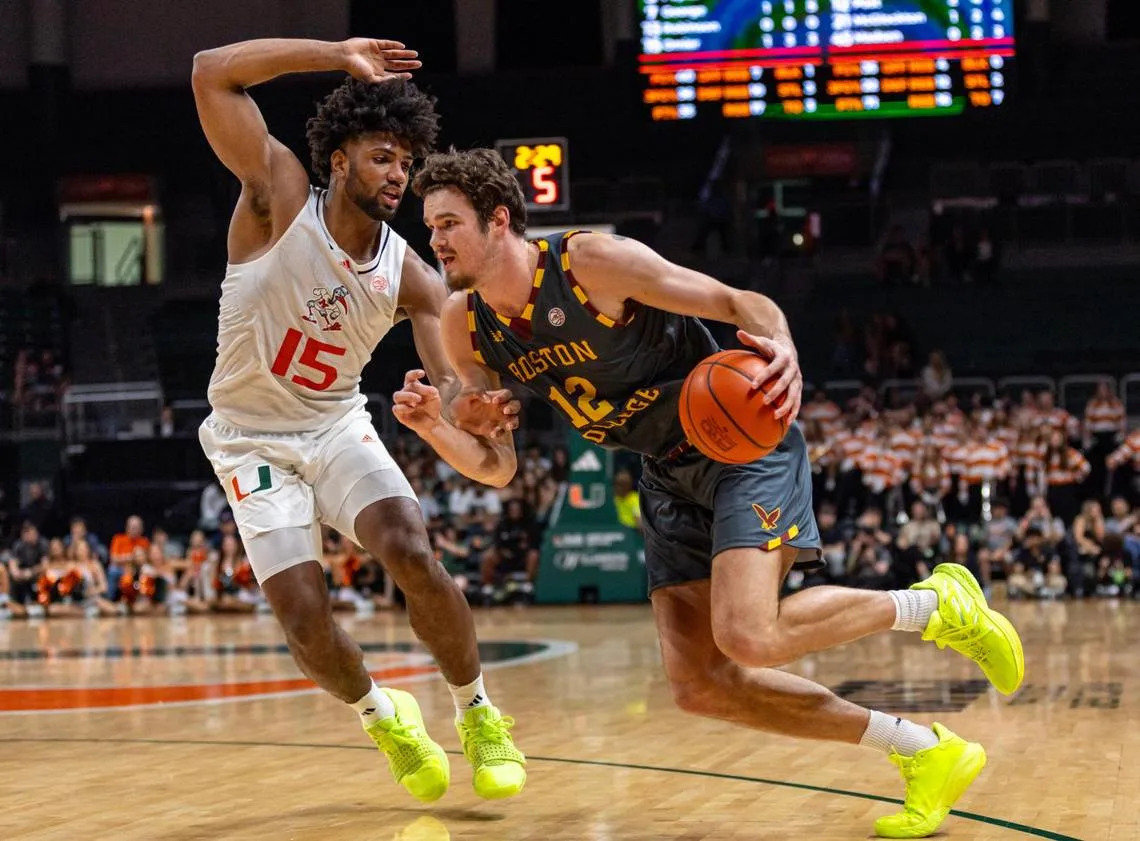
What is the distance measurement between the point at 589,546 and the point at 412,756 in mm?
10680

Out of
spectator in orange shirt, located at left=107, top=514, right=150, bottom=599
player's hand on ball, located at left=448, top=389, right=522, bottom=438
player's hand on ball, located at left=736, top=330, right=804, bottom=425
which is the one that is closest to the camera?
player's hand on ball, located at left=736, top=330, right=804, bottom=425

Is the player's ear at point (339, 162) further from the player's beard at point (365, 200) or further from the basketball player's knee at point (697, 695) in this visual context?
the basketball player's knee at point (697, 695)

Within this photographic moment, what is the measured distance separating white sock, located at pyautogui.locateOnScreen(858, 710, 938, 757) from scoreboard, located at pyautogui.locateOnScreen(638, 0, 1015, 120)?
42.4 feet

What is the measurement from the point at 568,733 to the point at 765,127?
1770 cm

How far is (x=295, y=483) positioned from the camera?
5.26m

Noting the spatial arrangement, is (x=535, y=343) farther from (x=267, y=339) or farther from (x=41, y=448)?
(x=41, y=448)

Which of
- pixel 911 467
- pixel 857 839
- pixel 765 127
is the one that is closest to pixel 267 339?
pixel 857 839

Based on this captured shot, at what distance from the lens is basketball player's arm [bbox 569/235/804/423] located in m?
4.20

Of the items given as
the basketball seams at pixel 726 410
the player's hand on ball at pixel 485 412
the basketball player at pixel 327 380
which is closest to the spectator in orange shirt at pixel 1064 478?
the basketball player at pixel 327 380

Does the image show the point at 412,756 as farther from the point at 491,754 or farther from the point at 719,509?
the point at 719,509

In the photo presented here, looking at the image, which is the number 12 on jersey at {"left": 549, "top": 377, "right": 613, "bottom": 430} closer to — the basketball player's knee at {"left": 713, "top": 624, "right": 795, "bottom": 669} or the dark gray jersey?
the dark gray jersey

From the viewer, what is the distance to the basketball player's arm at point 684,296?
165 inches

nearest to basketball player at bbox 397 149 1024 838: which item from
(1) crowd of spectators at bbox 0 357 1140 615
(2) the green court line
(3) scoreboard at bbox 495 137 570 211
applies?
(2) the green court line

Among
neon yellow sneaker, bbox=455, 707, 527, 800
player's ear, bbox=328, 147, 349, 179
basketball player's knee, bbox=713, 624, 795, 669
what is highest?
player's ear, bbox=328, 147, 349, 179
